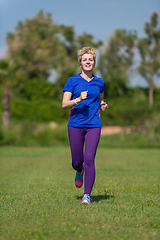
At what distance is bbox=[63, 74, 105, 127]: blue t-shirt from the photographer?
5836 millimetres

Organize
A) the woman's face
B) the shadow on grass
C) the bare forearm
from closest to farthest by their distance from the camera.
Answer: the bare forearm → the woman's face → the shadow on grass

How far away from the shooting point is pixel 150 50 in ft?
159

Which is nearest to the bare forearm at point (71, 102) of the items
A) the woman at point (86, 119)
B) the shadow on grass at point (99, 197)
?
the woman at point (86, 119)

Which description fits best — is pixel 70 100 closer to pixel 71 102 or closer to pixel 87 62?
pixel 71 102

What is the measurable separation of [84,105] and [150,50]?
44.4m

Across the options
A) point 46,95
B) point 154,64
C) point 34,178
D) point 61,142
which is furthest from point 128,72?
point 34,178

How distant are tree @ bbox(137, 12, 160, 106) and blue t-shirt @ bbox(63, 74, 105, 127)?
4200cm

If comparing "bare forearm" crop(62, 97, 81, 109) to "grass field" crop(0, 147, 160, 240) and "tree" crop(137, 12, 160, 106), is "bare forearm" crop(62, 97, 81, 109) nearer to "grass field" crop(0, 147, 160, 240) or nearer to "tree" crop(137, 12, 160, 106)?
"grass field" crop(0, 147, 160, 240)

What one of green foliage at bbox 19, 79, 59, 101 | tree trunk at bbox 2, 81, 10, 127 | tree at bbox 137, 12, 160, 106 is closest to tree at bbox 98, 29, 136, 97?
tree at bbox 137, 12, 160, 106

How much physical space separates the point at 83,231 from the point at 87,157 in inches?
71.2

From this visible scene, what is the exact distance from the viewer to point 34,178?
31.0ft

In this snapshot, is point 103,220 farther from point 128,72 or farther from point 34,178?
point 128,72

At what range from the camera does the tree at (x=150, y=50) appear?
47156 mm

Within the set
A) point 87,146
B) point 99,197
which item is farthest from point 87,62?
point 99,197
